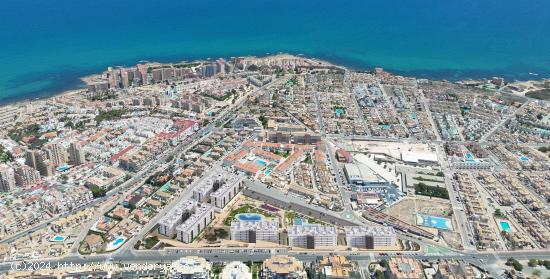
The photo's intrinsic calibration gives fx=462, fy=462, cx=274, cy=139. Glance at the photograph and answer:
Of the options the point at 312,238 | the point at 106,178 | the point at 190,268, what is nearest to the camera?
the point at 190,268

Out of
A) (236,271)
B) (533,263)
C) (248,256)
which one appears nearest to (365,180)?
(248,256)

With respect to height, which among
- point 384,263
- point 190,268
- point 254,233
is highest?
point 254,233

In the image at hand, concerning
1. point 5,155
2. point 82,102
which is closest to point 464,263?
point 5,155

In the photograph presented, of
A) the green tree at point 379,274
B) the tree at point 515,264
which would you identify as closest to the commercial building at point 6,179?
the green tree at point 379,274

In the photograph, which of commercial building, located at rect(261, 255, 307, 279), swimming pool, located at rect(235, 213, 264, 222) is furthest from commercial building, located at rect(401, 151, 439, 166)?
commercial building, located at rect(261, 255, 307, 279)

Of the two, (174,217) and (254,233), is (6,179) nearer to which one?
(174,217)

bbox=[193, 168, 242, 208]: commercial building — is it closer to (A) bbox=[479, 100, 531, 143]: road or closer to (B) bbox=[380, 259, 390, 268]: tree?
(B) bbox=[380, 259, 390, 268]: tree
